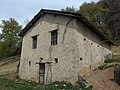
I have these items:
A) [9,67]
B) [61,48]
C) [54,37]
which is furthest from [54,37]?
[9,67]

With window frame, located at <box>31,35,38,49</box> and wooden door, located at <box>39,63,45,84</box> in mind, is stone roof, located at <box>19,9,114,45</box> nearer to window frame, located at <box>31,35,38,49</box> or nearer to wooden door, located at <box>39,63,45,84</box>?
window frame, located at <box>31,35,38,49</box>

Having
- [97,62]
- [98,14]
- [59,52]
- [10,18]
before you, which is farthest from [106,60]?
[10,18]

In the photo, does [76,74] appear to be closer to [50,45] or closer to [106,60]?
[50,45]

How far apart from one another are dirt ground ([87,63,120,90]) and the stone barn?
2.86ft

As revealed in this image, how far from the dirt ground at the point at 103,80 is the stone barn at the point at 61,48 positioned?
2.86 ft

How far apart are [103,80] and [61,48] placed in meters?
4.84

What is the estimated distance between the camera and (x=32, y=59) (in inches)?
927

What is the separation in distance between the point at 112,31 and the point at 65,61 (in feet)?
81.1

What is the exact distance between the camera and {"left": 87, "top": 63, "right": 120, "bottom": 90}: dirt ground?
16109 mm

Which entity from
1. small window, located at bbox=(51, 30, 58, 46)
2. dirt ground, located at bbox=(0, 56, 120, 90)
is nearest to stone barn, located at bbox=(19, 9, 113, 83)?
small window, located at bbox=(51, 30, 58, 46)

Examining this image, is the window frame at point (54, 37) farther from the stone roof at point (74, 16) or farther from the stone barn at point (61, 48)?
the stone roof at point (74, 16)

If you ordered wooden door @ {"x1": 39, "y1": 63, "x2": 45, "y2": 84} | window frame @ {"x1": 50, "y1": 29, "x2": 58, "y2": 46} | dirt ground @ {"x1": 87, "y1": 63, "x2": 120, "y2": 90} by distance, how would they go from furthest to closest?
wooden door @ {"x1": 39, "y1": 63, "x2": 45, "y2": 84}, window frame @ {"x1": 50, "y1": 29, "x2": 58, "y2": 46}, dirt ground @ {"x1": 87, "y1": 63, "x2": 120, "y2": 90}

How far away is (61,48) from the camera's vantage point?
19.9m

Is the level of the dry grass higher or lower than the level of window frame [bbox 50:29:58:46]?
lower
